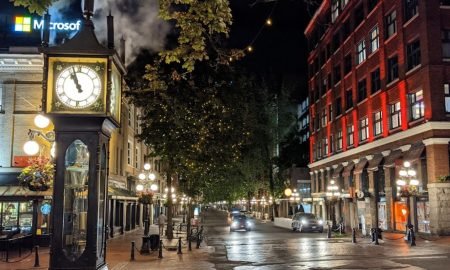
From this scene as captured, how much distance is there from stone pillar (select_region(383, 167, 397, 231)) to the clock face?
35735mm

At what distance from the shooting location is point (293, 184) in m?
71.0

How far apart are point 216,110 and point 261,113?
3588 cm

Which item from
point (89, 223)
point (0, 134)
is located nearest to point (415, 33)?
point (0, 134)

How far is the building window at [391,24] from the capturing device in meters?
40.2

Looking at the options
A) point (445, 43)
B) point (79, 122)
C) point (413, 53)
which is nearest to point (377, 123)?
point (413, 53)

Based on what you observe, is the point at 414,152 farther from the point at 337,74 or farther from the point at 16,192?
the point at 16,192

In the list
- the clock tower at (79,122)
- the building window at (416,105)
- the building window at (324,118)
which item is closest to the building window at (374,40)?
the building window at (416,105)

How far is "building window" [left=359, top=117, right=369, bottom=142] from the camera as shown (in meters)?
46.6

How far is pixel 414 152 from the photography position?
117ft

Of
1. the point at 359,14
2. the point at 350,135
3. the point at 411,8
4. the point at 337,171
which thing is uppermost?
the point at 359,14

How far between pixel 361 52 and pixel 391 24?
702 centimetres

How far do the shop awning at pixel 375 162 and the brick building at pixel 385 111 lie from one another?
0.14 metres

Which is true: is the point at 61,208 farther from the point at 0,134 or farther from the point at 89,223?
the point at 0,134

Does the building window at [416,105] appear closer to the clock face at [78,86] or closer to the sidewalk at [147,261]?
the sidewalk at [147,261]
